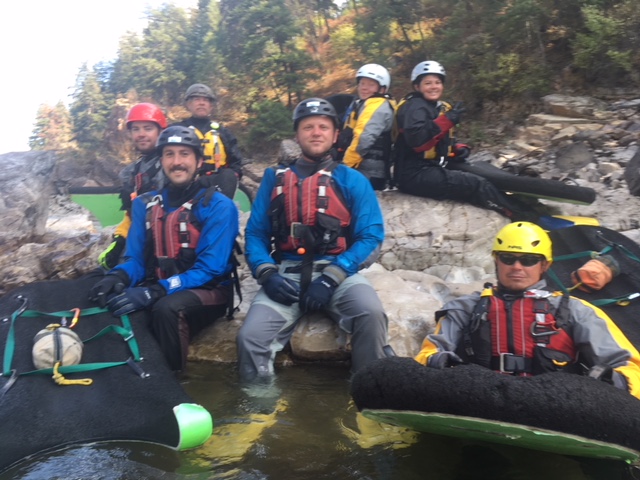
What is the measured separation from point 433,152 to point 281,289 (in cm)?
317

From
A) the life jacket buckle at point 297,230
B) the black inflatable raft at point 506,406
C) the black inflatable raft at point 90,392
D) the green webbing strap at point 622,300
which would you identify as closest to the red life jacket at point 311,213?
the life jacket buckle at point 297,230

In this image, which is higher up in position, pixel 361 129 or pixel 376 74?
pixel 376 74

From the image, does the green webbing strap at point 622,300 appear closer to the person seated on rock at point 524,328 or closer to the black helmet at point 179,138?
the person seated on rock at point 524,328

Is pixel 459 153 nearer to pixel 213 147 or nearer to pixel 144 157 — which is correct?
pixel 213 147

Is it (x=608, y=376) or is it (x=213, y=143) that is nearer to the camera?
(x=608, y=376)

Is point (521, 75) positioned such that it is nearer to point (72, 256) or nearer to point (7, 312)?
point (72, 256)

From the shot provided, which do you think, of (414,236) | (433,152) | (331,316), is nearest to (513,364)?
(331,316)

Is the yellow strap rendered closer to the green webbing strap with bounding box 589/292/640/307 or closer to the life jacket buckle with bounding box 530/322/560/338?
the life jacket buckle with bounding box 530/322/560/338

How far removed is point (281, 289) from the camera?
4012 mm

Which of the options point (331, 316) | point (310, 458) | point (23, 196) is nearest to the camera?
point (310, 458)

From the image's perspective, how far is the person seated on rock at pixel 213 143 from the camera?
Answer: 245 inches

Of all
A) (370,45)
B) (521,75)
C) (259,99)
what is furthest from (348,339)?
(259,99)

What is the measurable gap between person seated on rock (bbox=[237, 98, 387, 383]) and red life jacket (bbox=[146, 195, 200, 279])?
44 centimetres

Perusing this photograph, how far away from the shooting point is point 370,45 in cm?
1371
